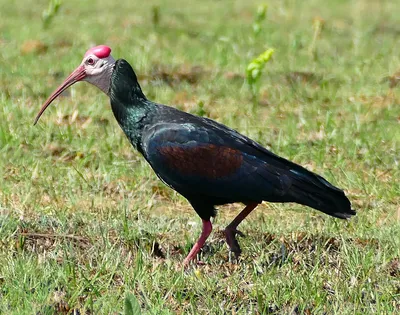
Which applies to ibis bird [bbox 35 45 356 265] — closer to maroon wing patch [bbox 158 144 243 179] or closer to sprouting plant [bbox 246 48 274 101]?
maroon wing patch [bbox 158 144 243 179]

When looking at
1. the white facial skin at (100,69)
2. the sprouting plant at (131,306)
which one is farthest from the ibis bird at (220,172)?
the sprouting plant at (131,306)

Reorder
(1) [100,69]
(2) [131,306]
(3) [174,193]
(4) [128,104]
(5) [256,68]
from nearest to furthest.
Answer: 1. (2) [131,306]
2. (4) [128,104]
3. (1) [100,69]
4. (3) [174,193]
5. (5) [256,68]

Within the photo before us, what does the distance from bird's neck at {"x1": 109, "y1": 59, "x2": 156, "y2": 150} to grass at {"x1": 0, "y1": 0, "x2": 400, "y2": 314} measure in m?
0.50

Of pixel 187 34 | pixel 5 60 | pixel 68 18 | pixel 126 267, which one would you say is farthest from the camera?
pixel 68 18

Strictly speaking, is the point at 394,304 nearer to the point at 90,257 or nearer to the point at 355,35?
the point at 90,257

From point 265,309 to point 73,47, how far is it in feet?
20.9

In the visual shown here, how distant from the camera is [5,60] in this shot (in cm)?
991

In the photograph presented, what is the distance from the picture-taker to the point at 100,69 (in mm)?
5980

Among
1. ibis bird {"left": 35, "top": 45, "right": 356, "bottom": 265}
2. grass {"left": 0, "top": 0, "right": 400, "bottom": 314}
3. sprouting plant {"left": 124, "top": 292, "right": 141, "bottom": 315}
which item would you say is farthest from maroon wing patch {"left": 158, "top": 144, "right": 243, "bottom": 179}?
sprouting plant {"left": 124, "top": 292, "right": 141, "bottom": 315}

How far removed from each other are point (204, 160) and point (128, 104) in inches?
23.0

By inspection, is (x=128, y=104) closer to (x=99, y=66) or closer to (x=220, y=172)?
(x=99, y=66)

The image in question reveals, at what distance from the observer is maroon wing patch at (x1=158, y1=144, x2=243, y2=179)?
543 cm

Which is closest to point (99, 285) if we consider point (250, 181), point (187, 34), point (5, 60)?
point (250, 181)

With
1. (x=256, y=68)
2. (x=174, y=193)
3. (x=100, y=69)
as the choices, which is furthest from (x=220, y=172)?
(x=256, y=68)
